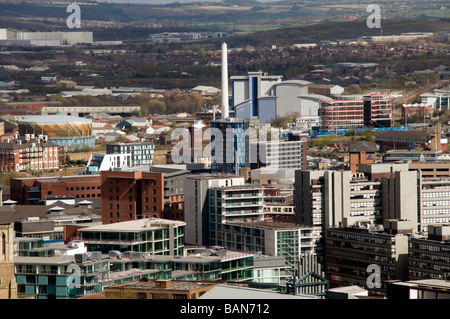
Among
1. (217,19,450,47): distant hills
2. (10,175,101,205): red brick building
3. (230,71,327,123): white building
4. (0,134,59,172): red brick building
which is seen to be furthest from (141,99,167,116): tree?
(217,19,450,47): distant hills

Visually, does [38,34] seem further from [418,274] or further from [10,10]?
[418,274]

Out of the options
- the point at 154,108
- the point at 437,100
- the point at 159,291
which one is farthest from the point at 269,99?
the point at 159,291

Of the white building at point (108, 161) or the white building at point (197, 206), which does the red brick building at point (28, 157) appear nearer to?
the white building at point (108, 161)

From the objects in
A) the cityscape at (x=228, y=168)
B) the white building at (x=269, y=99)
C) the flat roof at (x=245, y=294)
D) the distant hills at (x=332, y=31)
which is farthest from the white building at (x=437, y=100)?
the flat roof at (x=245, y=294)

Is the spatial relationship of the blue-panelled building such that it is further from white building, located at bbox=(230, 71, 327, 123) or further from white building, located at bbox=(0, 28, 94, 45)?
white building, located at bbox=(0, 28, 94, 45)

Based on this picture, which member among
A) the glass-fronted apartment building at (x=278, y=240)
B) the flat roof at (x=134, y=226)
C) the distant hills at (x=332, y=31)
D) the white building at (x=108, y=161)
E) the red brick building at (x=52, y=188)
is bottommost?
the glass-fronted apartment building at (x=278, y=240)

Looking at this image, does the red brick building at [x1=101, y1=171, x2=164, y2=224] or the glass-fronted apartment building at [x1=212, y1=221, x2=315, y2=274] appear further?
the red brick building at [x1=101, y1=171, x2=164, y2=224]

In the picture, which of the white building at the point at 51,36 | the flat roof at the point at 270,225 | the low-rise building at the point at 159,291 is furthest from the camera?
the white building at the point at 51,36
